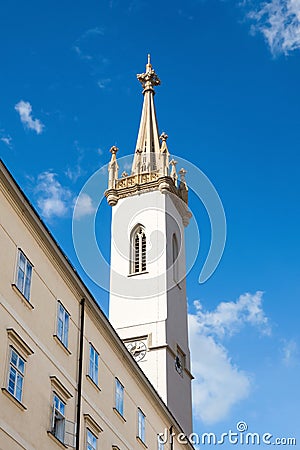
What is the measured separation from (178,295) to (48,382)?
34960mm

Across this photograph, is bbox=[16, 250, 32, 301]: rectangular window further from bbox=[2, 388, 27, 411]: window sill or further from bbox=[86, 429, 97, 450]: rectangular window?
bbox=[86, 429, 97, 450]: rectangular window

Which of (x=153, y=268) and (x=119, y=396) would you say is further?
(x=153, y=268)

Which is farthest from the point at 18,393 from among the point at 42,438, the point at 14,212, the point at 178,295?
the point at 178,295

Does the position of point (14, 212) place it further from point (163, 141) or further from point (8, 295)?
point (163, 141)

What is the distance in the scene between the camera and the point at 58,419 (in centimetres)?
2683

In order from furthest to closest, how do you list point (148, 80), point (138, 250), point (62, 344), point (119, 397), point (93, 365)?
point (148, 80) → point (138, 250) → point (119, 397) → point (93, 365) → point (62, 344)

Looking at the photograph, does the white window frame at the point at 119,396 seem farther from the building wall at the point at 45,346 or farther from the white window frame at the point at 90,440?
the white window frame at the point at 90,440

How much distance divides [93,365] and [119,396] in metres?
3.26

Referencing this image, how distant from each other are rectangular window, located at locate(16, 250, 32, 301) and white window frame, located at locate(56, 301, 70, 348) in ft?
8.34

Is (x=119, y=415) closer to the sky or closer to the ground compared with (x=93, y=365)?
closer to the ground

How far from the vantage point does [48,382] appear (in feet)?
86.3

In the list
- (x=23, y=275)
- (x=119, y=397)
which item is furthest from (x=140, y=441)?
(x=23, y=275)

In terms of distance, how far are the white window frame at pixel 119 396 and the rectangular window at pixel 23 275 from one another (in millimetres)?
9083

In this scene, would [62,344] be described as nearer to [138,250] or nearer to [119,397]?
[119,397]
